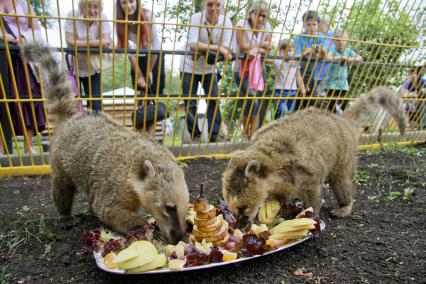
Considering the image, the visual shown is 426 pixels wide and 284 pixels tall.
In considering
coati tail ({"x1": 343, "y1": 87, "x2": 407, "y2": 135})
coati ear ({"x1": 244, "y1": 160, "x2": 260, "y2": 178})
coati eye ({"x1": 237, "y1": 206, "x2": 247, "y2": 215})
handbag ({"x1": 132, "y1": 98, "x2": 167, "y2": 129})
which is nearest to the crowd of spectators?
handbag ({"x1": 132, "y1": 98, "x2": 167, "y2": 129})

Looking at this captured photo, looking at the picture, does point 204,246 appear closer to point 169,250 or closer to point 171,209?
point 169,250

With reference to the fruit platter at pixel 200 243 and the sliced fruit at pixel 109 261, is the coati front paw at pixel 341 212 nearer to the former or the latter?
the fruit platter at pixel 200 243

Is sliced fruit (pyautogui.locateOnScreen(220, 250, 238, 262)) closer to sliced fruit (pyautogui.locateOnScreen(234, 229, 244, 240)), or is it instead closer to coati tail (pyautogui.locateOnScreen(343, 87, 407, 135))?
sliced fruit (pyautogui.locateOnScreen(234, 229, 244, 240))

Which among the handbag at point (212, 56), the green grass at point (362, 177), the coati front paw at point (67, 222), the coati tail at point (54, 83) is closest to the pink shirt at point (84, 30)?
the coati tail at point (54, 83)

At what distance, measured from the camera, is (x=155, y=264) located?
2.82m

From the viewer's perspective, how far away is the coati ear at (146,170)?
3348 mm

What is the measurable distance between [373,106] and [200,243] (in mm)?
3229

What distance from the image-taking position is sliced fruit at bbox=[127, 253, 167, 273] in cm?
275

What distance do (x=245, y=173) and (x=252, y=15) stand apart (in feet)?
12.2

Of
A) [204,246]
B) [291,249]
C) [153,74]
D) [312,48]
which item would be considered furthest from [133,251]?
[312,48]

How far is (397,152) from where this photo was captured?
284 inches

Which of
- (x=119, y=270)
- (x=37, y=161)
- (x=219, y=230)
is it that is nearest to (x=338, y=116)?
(x=219, y=230)

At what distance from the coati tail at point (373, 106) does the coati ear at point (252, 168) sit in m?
1.99

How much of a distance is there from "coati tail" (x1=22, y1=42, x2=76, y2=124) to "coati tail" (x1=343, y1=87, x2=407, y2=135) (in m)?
3.36
